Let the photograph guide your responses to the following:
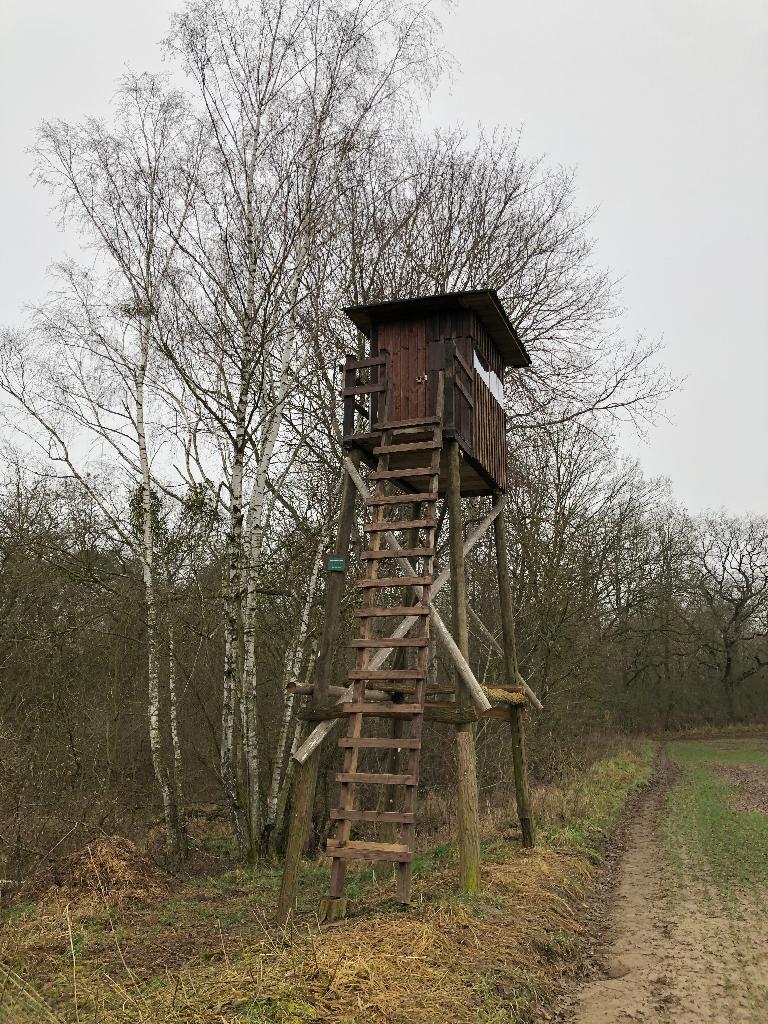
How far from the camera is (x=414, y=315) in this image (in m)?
10.1

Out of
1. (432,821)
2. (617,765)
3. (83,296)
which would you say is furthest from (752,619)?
(83,296)

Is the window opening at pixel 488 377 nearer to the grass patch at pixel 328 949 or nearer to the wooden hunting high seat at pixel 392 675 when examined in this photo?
the wooden hunting high seat at pixel 392 675

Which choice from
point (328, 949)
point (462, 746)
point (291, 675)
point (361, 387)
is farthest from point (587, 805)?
point (328, 949)

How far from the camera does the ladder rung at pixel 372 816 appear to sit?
710 centimetres

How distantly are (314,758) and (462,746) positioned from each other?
1547 millimetres

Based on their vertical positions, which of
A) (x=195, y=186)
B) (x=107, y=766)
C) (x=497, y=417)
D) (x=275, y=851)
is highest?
(x=195, y=186)

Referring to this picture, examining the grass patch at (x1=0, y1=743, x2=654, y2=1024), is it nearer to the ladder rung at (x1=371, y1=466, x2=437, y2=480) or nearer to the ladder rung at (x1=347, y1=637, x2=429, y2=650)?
the ladder rung at (x1=347, y1=637, x2=429, y2=650)

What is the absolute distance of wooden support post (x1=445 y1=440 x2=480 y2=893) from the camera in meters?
7.84

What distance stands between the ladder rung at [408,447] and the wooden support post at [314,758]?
0.59m

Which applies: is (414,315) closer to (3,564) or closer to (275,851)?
(275,851)

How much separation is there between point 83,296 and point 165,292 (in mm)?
1303

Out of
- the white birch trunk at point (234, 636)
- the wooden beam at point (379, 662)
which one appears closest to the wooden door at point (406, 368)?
the wooden beam at point (379, 662)

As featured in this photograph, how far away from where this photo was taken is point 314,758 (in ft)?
27.1

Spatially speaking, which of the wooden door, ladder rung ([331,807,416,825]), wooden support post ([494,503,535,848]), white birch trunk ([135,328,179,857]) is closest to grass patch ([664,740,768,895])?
wooden support post ([494,503,535,848])
